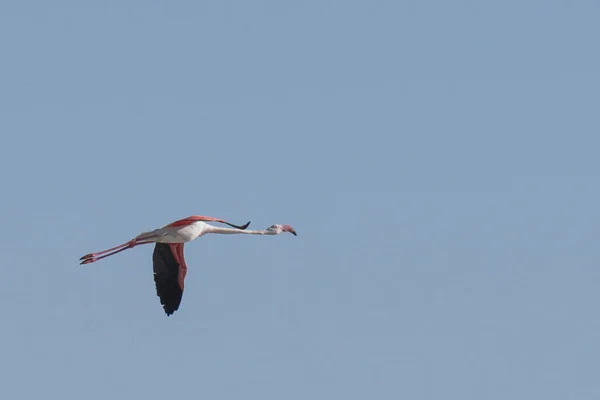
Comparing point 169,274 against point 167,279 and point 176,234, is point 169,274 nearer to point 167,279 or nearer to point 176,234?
point 167,279

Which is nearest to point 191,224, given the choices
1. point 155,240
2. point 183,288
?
point 155,240

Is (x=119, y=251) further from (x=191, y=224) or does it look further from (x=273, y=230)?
(x=273, y=230)

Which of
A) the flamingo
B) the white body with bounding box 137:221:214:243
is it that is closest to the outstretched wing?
the flamingo

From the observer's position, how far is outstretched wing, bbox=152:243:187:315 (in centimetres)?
6309

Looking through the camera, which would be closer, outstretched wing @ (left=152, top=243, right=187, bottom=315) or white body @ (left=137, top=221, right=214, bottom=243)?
white body @ (left=137, top=221, right=214, bottom=243)

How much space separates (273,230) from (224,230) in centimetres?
261

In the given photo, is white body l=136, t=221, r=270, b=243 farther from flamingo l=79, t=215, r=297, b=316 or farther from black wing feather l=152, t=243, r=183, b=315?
black wing feather l=152, t=243, r=183, b=315

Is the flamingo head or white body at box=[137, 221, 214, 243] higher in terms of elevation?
the flamingo head

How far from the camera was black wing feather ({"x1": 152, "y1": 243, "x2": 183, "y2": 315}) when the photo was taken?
63094 millimetres

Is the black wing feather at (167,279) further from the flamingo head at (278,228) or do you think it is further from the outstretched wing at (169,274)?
the flamingo head at (278,228)

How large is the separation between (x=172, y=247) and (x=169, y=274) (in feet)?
3.58

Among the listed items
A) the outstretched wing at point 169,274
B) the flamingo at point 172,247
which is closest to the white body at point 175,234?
the flamingo at point 172,247

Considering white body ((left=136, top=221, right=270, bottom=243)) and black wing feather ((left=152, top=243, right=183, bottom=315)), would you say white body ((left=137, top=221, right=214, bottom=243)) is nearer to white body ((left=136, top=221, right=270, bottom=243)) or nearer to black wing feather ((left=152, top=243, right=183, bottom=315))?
white body ((left=136, top=221, right=270, bottom=243))

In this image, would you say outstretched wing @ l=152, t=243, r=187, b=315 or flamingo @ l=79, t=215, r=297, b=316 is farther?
outstretched wing @ l=152, t=243, r=187, b=315
